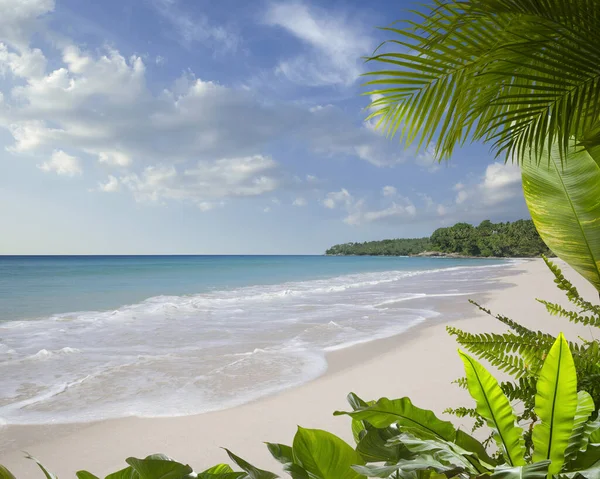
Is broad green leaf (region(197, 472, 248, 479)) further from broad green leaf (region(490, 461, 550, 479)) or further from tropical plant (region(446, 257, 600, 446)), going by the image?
tropical plant (region(446, 257, 600, 446))

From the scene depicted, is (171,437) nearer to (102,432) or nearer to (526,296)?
(102,432)

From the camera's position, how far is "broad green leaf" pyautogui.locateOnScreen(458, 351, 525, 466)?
0.81 m

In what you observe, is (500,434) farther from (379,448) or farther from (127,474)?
(127,474)

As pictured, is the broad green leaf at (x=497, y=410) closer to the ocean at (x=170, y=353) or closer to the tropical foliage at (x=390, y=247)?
the ocean at (x=170, y=353)

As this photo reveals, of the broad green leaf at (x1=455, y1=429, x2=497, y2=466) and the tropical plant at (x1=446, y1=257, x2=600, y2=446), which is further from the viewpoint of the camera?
the tropical plant at (x1=446, y1=257, x2=600, y2=446)

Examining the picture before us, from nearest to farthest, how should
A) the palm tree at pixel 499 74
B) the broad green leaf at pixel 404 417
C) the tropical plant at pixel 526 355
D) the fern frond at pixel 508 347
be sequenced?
the broad green leaf at pixel 404 417 < the tropical plant at pixel 526 355 < the fern frond at pixel 508 347 < the palm tree at pixel 499 74

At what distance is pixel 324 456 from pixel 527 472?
0.32 m

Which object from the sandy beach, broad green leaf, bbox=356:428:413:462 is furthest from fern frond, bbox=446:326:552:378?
the sandy beach

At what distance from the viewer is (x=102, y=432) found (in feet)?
12.3

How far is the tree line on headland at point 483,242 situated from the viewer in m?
75.2

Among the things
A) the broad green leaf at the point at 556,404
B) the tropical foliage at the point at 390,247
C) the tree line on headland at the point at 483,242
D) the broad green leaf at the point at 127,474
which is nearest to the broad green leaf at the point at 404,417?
the broad green leaf at the point at 556,404

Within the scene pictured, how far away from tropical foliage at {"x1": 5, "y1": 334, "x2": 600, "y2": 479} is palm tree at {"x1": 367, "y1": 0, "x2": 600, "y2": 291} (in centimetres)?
84

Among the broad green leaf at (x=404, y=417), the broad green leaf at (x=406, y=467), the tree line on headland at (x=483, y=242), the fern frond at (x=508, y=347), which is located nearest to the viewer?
the broad green leaf at (x=406, y=467)

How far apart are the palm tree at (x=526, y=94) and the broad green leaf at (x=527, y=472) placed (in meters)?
1.07
